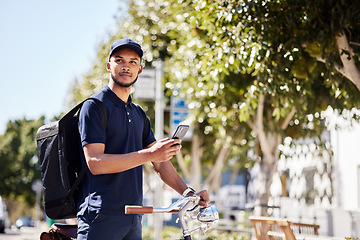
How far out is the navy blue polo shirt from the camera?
299 centimetres

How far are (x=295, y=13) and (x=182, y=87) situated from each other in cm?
534

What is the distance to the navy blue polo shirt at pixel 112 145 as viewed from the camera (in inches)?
118

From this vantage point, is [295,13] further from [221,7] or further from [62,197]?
[62,197]

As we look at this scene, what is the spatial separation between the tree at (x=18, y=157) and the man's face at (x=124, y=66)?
170 feet

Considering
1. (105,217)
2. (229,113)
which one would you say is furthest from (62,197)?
(229,113)

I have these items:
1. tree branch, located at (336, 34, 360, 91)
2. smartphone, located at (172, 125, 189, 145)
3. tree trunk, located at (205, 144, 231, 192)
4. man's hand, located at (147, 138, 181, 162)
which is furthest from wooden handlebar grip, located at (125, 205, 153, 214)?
tree trunk, located at (205, 144, 231, 192)

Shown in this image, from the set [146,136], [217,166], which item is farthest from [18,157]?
[146,136]

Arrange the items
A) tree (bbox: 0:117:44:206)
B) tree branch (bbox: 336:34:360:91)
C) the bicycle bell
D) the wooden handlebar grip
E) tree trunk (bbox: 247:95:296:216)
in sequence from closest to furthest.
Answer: the wooden handlebar grip < the bicycle bell < tree branch (bbox: 336:34:360:91) < tree trunk (bbox: 247:95:296:216) < tree (bbox: 0:117:44:206)

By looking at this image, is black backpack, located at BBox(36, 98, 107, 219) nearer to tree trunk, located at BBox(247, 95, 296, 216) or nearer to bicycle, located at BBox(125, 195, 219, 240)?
bicycle, located at BBox(125, 195, 219, 240)

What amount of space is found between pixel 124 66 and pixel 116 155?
0.57 m

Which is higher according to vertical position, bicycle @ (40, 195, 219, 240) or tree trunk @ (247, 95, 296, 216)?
tree trunk @ (247, 95, 296, 216)

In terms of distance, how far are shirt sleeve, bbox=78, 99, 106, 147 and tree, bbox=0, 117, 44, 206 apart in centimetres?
5192

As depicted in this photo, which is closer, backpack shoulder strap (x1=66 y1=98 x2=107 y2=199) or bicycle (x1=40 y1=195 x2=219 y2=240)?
bicycle (x1=40 y1=195 x2=219 y2=240)

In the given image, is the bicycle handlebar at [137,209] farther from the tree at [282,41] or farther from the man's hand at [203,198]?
the tree at [282,41]
